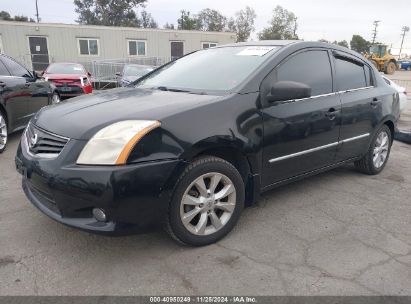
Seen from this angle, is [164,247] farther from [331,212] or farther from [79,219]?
[331,212]

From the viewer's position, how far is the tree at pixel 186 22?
200ft

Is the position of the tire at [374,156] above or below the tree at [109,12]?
below

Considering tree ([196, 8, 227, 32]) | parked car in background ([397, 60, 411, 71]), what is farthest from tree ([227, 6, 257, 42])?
parked car in background ([397, 60, 411, 71])

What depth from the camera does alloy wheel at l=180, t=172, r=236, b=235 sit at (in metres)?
2.76

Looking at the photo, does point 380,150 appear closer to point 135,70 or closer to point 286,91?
point 286,91

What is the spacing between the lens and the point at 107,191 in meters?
2.35

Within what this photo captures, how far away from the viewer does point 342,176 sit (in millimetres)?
4691

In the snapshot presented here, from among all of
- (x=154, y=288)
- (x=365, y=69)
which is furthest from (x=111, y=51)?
(x=154, y=288)

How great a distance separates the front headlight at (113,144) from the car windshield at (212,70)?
95 centimetres

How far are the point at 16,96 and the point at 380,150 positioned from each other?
5.56 metres

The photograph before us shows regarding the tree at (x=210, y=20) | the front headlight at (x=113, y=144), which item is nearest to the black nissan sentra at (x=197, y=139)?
the front headlight at (x=113, y=144)

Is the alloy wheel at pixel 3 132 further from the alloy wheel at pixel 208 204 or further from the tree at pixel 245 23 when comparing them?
the tree at pixel 245 23

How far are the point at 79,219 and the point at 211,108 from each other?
49.6 inches

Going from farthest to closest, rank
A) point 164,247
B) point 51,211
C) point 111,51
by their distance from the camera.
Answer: point 111,51 → point 164,247 → point 51,211
